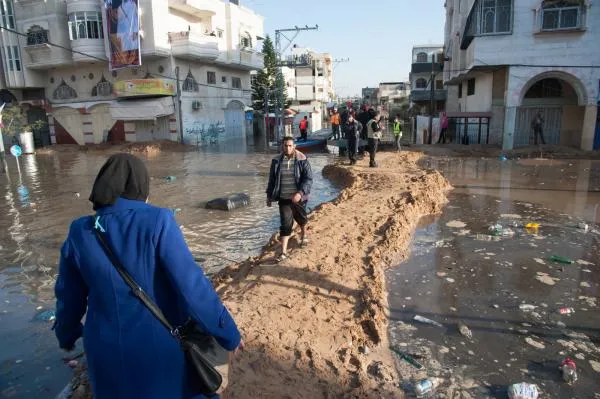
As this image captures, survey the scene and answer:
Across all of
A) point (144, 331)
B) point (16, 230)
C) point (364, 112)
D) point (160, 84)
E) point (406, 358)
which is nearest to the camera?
point (144, 331)

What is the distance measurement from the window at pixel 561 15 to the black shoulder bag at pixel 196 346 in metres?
21.4

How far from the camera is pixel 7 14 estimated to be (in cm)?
3089

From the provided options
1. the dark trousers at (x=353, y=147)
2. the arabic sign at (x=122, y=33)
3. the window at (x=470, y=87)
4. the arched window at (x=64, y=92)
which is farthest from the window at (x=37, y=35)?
the window at (x=470, y=87)

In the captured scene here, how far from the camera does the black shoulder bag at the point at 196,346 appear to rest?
175 centimetres

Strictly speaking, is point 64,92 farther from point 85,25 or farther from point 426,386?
point 426,386

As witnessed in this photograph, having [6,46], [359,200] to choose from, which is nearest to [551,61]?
[359,200]

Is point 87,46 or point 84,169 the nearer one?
point 84,169

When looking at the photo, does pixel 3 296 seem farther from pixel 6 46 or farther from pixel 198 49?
pixel 6 46

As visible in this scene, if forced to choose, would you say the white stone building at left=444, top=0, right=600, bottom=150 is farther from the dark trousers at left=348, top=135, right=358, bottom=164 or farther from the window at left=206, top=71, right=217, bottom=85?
the window at left=206, top=71, right=217, bottom=85

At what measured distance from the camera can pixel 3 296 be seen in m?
5.60

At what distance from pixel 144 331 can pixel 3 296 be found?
5.03 m

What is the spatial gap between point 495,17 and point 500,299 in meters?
18.1

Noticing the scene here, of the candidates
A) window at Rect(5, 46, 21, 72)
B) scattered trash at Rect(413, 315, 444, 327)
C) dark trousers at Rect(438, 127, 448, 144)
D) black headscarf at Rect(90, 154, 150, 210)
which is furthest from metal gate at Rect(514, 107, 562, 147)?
window at Rect(5, 46, 21, 72)

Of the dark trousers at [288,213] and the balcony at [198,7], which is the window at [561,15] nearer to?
the dark trousers at [288,213]
